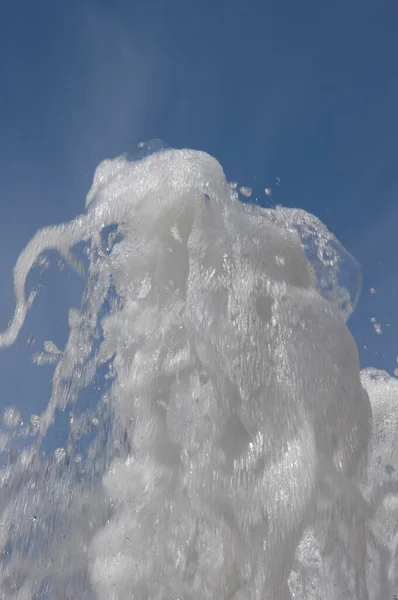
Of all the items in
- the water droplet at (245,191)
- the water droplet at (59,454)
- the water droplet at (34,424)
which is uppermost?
the water droplet at (245,191)

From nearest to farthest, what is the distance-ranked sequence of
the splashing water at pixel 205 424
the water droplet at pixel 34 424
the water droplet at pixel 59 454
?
the splashing water at pixel 205 424 < the water droplet at pixel 59 454 < the water droplet at pixel 34 424

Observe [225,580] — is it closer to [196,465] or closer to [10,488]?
[196,465]

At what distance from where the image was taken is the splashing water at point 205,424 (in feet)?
8.42

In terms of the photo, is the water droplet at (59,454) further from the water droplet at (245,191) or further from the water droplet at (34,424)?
the water droplet at (245,191)

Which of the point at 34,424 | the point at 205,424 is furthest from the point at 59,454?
the point at 205,424

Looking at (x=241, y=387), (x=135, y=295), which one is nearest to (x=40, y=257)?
(x=135, y=295)

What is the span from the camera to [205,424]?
2.84 metres

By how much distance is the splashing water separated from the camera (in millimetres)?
2566

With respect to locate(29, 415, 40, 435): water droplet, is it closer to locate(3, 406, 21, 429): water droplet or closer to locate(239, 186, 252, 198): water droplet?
locate(3, 406, 21, 429): water droplet

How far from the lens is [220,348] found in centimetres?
290

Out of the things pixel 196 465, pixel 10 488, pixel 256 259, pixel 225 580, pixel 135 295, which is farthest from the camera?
pixel 10 488

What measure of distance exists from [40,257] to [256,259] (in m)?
1.48

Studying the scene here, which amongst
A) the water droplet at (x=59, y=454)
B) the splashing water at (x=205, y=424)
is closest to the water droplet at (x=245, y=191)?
the splashing water at (x=205, y=424)

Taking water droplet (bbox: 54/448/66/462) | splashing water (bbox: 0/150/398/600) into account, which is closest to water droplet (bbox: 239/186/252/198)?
splashing water (bbox: 0/150/398/600)
